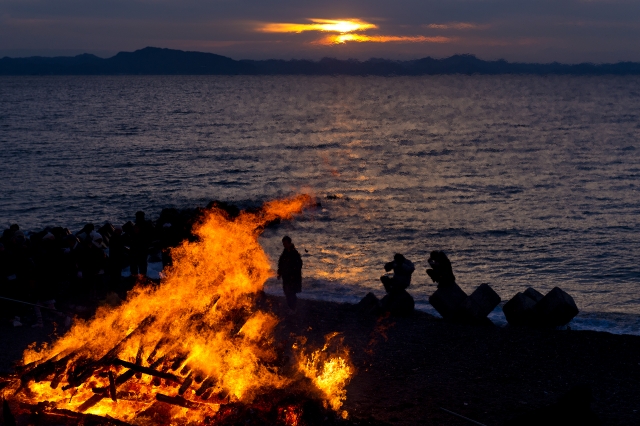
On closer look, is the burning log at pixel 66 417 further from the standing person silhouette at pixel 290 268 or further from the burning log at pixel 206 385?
the standing person silhouette at pixel 290 268

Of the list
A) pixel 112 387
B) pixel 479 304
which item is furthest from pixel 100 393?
pixel 479 304

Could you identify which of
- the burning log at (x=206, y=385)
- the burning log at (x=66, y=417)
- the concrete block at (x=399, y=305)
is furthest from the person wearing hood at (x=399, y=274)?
the burning log at (x=66, y=417)

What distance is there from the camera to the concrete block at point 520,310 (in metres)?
15.4

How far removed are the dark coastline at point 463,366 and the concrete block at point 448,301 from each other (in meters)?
0.39

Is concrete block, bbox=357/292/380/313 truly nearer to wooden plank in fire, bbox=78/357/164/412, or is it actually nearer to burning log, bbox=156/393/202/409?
burning log, bbox=156/393/202/409

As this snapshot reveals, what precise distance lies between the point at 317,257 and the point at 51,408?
54.9ft

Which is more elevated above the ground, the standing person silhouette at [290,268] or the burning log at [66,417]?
the standing person silhouette at [290,268]

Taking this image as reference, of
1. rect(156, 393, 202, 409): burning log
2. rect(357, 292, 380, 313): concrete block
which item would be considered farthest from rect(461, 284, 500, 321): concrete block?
rect(156, 393, 202, 409): burning log

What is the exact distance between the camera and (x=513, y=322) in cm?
1556

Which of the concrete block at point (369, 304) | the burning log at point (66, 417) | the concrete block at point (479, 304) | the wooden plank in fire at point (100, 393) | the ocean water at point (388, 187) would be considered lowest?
the ocean water at point (388, 187)

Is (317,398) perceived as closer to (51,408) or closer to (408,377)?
(408,377)

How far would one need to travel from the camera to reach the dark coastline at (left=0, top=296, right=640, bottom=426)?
10.8 metres

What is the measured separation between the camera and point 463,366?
41.8ft

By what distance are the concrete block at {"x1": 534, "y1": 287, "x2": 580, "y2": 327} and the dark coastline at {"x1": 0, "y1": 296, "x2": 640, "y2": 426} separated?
0.64 meters
